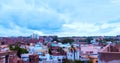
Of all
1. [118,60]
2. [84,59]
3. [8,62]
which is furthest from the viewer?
[84,59]

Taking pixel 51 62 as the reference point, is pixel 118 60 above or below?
above

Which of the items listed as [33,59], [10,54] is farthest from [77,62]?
[10,54]

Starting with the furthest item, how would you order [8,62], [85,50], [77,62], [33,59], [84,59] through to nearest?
[85,50] < [84,59] < [77,62] < [33,59] < [8,62]

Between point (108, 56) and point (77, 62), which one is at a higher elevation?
point (108, 56)

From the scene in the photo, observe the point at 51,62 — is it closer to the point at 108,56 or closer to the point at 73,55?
the point at 73,55

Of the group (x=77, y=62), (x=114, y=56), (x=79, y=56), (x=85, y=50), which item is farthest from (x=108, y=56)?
(x=85, y=50)

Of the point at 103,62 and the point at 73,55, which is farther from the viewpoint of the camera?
the point at 73,55

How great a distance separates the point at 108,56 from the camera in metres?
7.61

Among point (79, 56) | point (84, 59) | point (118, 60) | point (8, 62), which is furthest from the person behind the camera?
point (79, 56)

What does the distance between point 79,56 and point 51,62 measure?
8.93m

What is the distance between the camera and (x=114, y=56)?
757 centimetres

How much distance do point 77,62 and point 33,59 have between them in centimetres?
2700

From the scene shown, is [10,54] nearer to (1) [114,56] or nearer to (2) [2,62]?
(2) [2,62]

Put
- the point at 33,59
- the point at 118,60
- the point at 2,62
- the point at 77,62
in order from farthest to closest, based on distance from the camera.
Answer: the point at 77,62 → the point at 33,59 → the point at 2,62 → the point at 118,60
